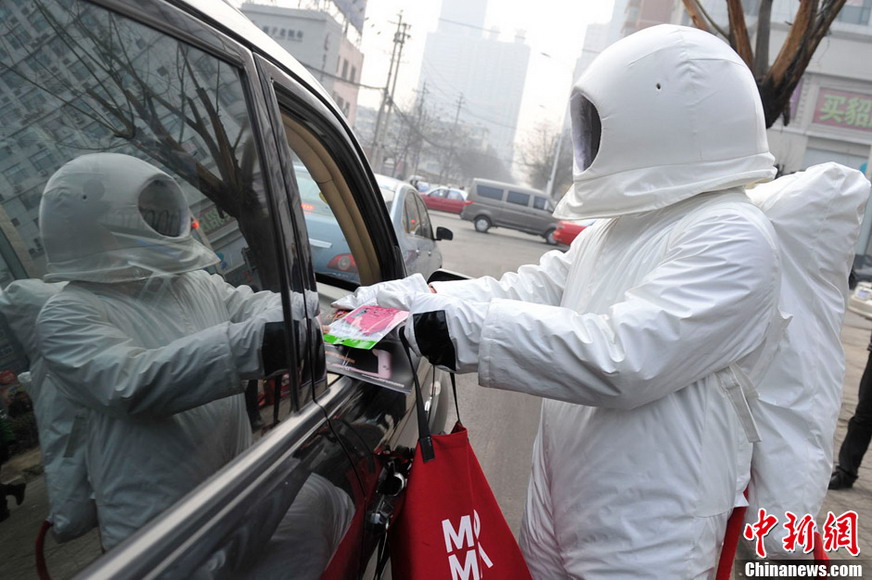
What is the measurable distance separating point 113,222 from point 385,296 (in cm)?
87

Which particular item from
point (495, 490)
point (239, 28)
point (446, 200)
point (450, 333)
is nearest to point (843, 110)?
point (446, 200)

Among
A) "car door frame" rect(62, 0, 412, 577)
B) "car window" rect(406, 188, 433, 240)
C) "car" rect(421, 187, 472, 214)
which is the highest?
"car door frame" rect(62, 0, 412, 577)

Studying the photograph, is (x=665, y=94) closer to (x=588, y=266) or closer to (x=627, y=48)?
(x=627, y=48)

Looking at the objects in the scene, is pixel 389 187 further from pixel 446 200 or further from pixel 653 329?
pixel 446 200

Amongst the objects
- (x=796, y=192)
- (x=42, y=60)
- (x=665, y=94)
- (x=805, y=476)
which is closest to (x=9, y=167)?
(x=42, y=60)

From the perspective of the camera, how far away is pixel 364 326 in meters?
1.51

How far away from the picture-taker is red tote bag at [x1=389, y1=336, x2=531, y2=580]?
4.53 feet

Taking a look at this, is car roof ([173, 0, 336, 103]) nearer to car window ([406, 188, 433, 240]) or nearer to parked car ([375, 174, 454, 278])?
parked car ([375, 174, 454, 278])

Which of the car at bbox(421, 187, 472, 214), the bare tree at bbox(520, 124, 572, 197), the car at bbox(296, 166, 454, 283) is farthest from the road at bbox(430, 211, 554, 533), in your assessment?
the bare tree at bbox(520, 124, 572, 197)

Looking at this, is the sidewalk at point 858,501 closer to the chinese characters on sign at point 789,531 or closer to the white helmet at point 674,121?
the chinese characters on sign at point 789,531

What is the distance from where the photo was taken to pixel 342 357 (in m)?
1.59

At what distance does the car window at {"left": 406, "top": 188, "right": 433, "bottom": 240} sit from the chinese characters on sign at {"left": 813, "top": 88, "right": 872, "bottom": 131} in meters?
24.4

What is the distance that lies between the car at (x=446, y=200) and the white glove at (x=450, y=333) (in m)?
32.0

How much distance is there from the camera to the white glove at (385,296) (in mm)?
1722
